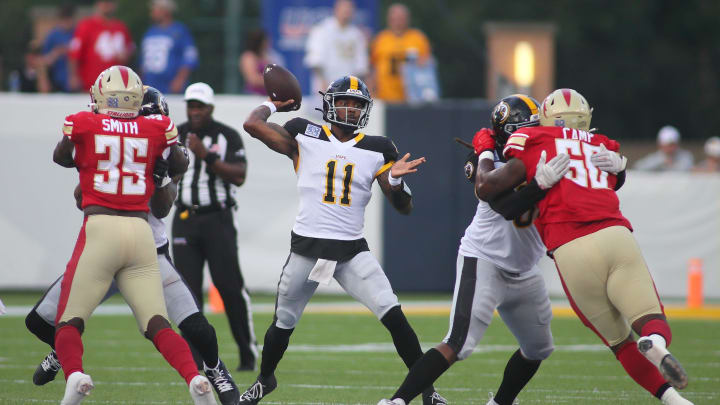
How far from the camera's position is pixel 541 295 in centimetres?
620

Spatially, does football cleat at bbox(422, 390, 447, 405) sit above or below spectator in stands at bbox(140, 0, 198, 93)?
below

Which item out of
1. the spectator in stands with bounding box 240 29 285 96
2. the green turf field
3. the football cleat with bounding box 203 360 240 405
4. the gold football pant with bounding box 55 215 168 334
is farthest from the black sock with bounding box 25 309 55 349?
the spectator in stands with bounding box 240 29 285 96

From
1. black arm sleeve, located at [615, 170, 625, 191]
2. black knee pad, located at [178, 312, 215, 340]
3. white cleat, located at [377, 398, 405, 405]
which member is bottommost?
white cleat, located at [377, 398, 405, 405]

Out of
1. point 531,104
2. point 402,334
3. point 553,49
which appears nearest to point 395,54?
point 531,104

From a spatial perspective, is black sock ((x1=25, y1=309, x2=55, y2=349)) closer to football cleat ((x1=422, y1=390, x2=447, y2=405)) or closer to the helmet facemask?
the helmet facemask

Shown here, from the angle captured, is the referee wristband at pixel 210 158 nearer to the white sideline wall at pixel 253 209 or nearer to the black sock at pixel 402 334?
the black sock at pixel 402 334

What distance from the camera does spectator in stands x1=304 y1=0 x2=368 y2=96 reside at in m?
14.2

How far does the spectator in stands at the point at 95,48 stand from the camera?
48.0 ft

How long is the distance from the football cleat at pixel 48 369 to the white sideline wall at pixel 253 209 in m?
7.12

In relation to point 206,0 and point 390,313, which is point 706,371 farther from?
point 206,0

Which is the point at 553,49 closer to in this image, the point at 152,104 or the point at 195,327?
the point at 152,104

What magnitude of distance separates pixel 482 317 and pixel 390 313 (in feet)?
1.92

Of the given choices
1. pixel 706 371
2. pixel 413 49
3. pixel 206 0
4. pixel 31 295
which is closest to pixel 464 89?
pixel 206 0

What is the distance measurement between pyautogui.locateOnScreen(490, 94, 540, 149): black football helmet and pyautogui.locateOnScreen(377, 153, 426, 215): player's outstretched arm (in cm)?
45
